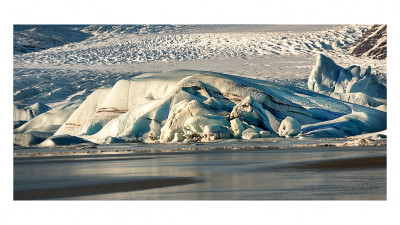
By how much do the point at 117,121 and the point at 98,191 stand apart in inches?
1323

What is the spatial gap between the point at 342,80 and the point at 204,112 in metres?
29.1

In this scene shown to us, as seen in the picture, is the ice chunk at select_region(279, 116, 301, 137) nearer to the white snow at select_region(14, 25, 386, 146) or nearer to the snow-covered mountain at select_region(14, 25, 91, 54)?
the white snow at select_region(14, 25, 386, 146)

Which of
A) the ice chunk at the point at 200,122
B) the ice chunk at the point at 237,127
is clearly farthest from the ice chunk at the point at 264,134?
the ice chunk at the point at 200,122

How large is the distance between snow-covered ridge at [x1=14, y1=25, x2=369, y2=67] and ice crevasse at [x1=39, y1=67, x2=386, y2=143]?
1127 cm

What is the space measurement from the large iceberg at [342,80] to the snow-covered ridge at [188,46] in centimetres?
A: 483

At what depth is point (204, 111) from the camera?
1593 inches

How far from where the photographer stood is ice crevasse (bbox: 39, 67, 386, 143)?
1575 inches

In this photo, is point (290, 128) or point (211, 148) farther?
point (290, 128)

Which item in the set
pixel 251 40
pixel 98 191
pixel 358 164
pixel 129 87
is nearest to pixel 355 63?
pixel 251 40

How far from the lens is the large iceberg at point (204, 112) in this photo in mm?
39969

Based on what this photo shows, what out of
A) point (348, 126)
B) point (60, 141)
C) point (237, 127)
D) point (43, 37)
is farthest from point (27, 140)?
point (43, 37)

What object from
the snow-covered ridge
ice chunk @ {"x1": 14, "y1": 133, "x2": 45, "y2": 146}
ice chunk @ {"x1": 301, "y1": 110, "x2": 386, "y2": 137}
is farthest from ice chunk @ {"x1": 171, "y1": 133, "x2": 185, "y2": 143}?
the snow-covered ridge

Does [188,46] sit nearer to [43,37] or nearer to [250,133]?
[43,37]

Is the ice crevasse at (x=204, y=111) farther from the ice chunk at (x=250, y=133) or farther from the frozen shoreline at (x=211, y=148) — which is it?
the frozen shoreline at (x=211, y=148)
